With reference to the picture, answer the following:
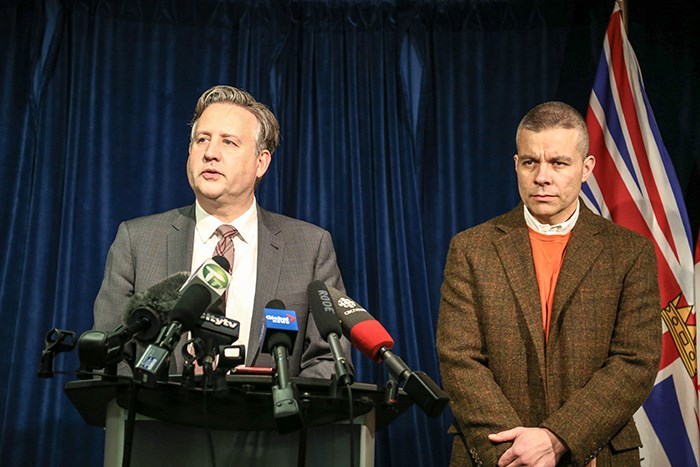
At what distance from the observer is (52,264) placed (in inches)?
155

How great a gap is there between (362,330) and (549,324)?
3.44 feet

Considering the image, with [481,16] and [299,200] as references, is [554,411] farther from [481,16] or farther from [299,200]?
[481,16]

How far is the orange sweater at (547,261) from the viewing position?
8.90ft

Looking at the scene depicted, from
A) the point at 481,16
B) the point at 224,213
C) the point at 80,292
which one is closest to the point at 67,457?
the point at 80,292

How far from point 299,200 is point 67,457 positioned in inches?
62.0

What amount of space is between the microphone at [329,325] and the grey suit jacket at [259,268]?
29.5 inches

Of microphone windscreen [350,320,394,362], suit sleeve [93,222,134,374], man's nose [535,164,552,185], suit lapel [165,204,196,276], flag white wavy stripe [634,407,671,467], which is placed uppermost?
man's nose [535,164,552,185]

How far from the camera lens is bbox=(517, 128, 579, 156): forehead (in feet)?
9.14

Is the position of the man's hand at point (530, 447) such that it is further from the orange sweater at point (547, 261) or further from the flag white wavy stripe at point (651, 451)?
the flag white wavy stripe at point (651, 451)

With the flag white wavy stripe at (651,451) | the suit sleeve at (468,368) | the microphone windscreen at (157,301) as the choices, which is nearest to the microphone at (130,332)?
the microphone windscreen at (157,301)

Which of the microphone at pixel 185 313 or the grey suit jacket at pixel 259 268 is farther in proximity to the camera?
the grey suit jacket at pixel 259 268

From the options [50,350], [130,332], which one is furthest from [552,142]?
[50,350]

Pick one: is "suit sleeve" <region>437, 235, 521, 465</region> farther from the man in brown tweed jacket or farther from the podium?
the podium

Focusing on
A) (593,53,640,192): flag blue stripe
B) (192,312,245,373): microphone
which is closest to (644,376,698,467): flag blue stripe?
(593,53,640,192): flag blue stripe
